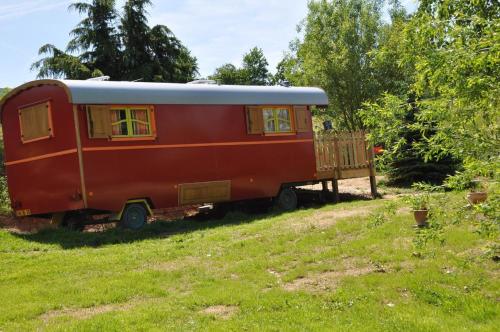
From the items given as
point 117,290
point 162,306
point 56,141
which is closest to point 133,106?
point 56,141

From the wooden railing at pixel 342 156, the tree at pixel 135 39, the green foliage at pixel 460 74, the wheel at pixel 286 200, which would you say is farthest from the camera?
the tree at pixel 135 39

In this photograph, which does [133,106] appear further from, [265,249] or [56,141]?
[265,249]

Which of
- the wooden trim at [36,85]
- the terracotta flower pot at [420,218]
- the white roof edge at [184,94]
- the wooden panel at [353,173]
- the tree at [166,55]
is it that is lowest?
the terracotta flower pot at [420,218]

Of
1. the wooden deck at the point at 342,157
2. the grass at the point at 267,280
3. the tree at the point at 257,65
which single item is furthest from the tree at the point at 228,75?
the grass at the point at 267,280

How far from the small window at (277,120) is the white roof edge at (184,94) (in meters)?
0.20

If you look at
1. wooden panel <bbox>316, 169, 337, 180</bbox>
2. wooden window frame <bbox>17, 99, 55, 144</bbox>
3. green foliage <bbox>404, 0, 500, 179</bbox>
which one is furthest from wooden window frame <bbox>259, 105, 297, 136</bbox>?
green foliage <bbox>404, 0, 500, 179</bbox>

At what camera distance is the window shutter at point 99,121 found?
1205 cm

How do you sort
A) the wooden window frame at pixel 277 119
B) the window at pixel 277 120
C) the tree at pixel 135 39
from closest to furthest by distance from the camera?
1. the window at pixel 277 120
2. the wooden window frame at pixel 277 119
3. the tree at pixel 135 39

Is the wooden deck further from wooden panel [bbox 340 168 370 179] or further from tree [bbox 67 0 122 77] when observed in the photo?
tree [bbox 67 0 122 77]

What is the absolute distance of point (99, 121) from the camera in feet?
39.9

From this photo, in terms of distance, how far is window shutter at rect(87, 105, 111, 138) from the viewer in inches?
475

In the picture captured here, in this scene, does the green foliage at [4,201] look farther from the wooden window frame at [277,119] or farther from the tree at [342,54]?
the tree at [342,54]

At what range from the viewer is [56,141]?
40.0ft

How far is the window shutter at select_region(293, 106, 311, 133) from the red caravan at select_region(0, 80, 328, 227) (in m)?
0.42
